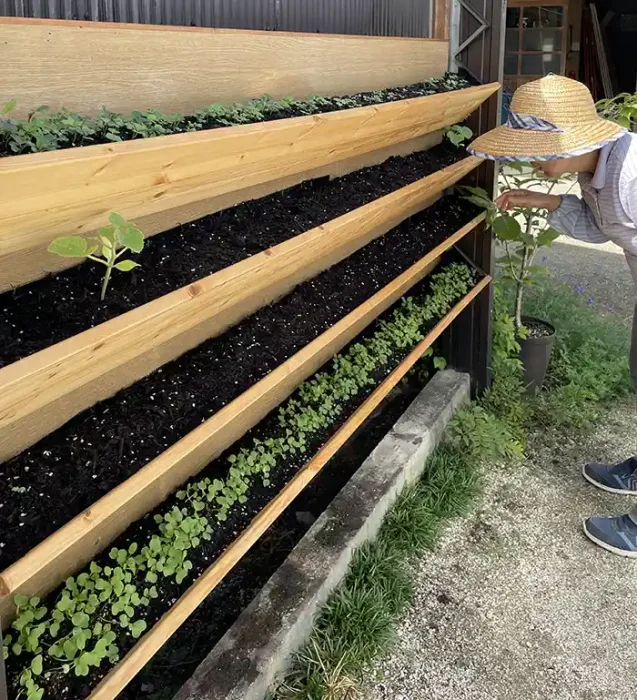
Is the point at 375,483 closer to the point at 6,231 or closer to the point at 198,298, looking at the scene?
the point at 198,298

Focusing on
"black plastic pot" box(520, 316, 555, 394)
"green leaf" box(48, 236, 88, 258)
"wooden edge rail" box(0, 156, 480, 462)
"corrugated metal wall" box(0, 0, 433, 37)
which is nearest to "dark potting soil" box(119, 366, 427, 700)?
"black plastic pot" box(520, 316, 555, 394)

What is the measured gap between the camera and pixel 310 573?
2.52 meters

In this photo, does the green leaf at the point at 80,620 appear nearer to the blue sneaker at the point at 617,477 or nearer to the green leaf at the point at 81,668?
the green leaf at the point at 81,668

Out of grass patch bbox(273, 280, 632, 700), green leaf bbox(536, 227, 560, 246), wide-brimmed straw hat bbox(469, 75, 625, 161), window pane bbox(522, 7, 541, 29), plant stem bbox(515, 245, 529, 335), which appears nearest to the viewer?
grass patch bbox(273, 280, 632, 700)

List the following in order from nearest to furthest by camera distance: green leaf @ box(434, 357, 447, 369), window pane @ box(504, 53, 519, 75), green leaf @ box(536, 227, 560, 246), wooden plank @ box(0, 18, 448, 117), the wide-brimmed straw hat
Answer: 1. wooden plank @ box(0, 18, 448, 117)
2. the wide-brimmed straw hat
3. green leaf @ box(536, 227, 560, 246)
4. green leaf @ box(434, 357, 447, 369)
5. window pane @ box(504, 53, 519, 75)

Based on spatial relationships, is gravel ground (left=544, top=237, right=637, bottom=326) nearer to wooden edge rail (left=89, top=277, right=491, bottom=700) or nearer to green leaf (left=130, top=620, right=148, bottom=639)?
wooden edge rail (left=89, top=277, right=491, bottom=700)

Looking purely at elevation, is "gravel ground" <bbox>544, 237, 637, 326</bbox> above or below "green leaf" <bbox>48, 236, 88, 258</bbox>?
below

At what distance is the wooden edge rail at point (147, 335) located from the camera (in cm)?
123

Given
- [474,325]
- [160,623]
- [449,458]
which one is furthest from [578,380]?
[160,623]

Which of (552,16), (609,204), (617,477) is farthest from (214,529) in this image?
(552,16)

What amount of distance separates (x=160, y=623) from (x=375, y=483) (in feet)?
4.76

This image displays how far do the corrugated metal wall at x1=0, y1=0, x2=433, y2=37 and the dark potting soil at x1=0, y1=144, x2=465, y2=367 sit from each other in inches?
22.7

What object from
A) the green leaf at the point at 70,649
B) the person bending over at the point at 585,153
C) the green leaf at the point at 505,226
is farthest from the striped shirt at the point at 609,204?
the green leaf at the point at 70,649

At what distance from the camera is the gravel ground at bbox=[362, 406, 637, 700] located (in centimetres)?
237
